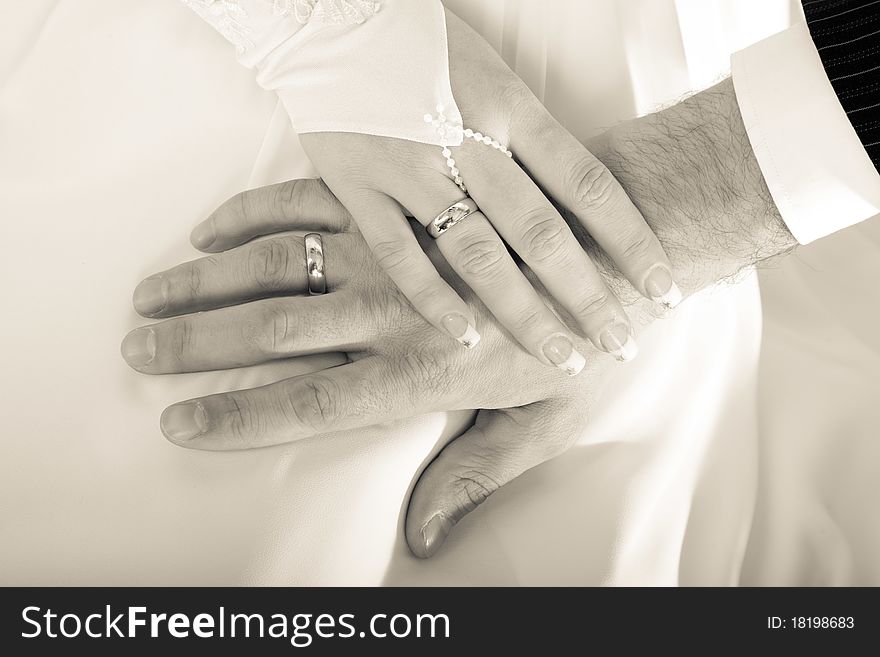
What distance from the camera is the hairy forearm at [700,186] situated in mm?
809

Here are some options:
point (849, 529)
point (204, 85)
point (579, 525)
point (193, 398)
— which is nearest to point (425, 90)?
point (204, 85)

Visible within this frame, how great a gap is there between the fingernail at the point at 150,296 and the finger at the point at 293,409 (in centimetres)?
12

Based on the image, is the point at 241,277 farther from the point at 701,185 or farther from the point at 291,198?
the point at 701,185

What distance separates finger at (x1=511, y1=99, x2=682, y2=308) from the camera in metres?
0.79

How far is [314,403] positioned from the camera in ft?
2.53

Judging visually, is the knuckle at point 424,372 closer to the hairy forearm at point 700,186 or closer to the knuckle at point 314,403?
the knuckle at point 314,403

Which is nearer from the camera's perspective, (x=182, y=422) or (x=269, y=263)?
(x=182, y=422)

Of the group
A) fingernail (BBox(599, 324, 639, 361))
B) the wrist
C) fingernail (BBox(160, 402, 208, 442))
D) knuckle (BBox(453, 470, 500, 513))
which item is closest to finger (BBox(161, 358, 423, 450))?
fingernail (BBox(160, 402, 208, 442))

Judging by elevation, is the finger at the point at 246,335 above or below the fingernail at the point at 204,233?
below

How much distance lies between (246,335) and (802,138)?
0.59 m

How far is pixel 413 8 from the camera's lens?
→ 2.76 ft

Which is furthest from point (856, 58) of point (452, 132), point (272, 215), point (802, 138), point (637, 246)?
point (272, 215)

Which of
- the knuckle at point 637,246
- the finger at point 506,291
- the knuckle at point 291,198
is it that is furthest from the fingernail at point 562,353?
the knuckle at point 291,198

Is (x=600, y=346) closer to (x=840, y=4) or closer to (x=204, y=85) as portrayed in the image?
(x=840, y=4)
